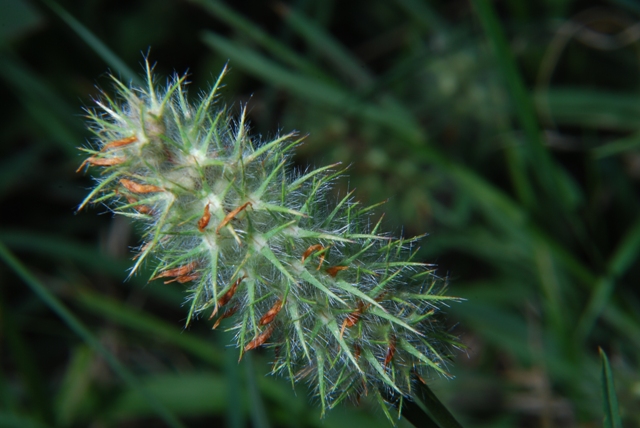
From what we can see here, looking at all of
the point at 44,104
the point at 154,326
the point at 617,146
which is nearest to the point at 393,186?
the point at 617,146

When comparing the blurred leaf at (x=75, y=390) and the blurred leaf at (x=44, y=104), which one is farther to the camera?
the blurred leaf at (x=75, y=390)

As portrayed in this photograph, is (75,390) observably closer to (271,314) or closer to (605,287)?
(271,314)

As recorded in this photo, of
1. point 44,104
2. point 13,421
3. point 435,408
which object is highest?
point 44,104

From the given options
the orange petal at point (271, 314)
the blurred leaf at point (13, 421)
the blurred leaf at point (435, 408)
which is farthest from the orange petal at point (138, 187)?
the blurred leaf at point (13, 421)

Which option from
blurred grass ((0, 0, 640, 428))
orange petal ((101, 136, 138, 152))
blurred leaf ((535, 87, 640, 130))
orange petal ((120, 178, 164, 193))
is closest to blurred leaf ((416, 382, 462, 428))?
orange petal ((120, 178, 164, 193))

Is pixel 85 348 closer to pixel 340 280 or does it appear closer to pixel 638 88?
pixel 340 280

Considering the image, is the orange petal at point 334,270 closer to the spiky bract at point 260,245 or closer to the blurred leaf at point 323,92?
the spiky bract at point 260,245
